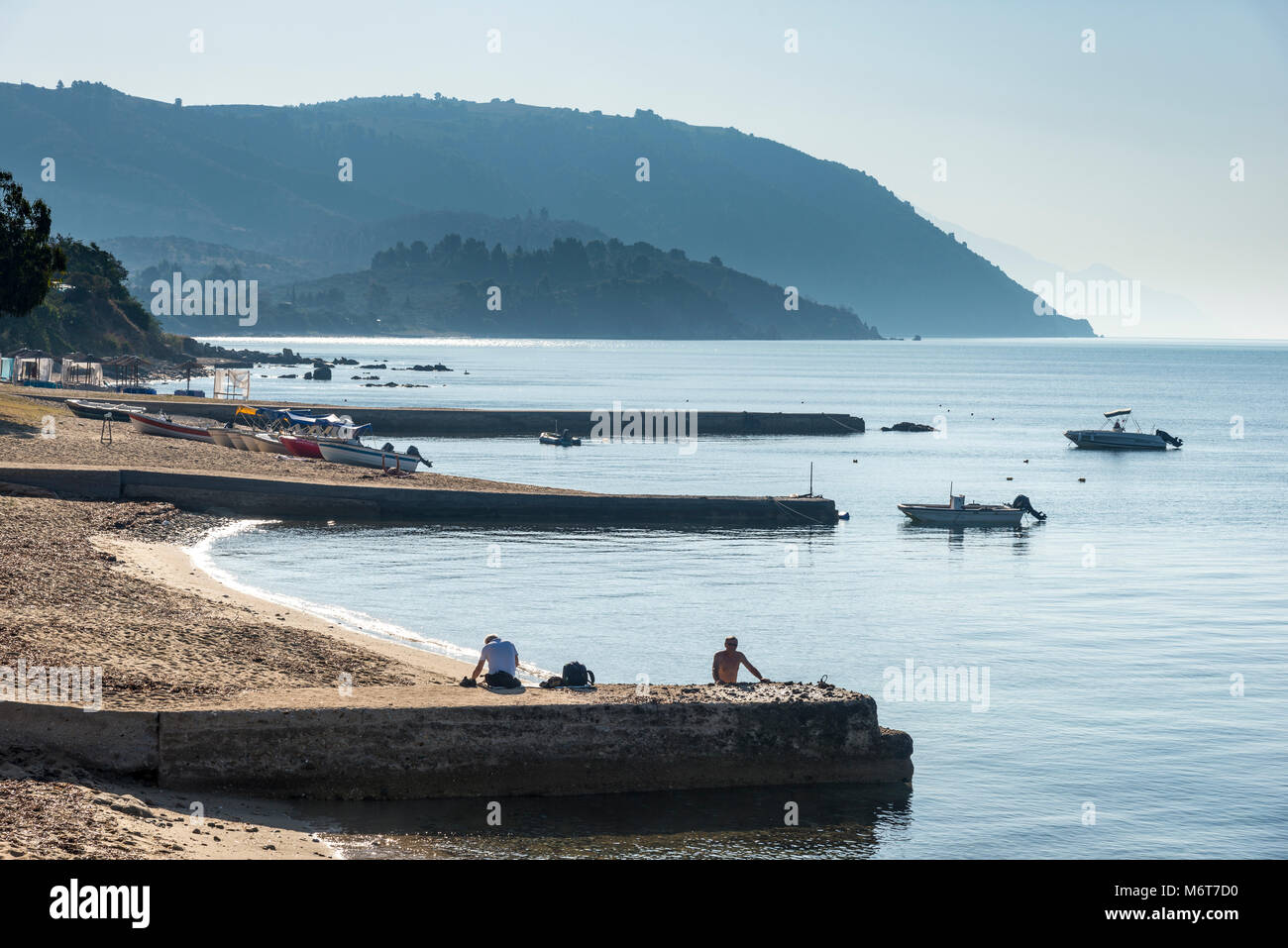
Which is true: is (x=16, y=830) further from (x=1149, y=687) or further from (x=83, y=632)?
(x=1149, y=687)

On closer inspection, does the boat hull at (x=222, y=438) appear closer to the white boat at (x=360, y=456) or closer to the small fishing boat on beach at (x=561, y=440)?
the white boat at (x=360, y=456)

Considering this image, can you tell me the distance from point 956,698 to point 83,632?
17159 millimetres

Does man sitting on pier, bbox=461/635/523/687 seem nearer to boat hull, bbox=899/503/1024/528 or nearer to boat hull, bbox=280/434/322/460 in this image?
boat hull, bbox=899/503/1024/528

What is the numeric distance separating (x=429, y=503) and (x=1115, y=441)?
75544 millimetres

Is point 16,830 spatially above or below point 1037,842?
above

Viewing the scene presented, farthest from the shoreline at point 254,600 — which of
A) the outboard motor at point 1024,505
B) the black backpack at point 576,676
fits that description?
the outboard motor at point 1024,505

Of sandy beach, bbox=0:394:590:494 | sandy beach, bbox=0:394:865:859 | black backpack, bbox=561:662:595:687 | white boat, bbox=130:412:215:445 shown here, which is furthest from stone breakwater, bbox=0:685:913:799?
white boat, bbox=130:412:215:445

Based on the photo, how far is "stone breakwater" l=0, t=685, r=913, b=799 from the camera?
53.8 feet

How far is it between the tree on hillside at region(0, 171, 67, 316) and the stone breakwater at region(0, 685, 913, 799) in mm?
45570

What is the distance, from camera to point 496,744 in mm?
17766

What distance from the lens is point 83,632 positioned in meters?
21.2

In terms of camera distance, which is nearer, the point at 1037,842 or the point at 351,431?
the point at 1037,842

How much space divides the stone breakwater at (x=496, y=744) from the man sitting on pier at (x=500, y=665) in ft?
Answer: 2.88
